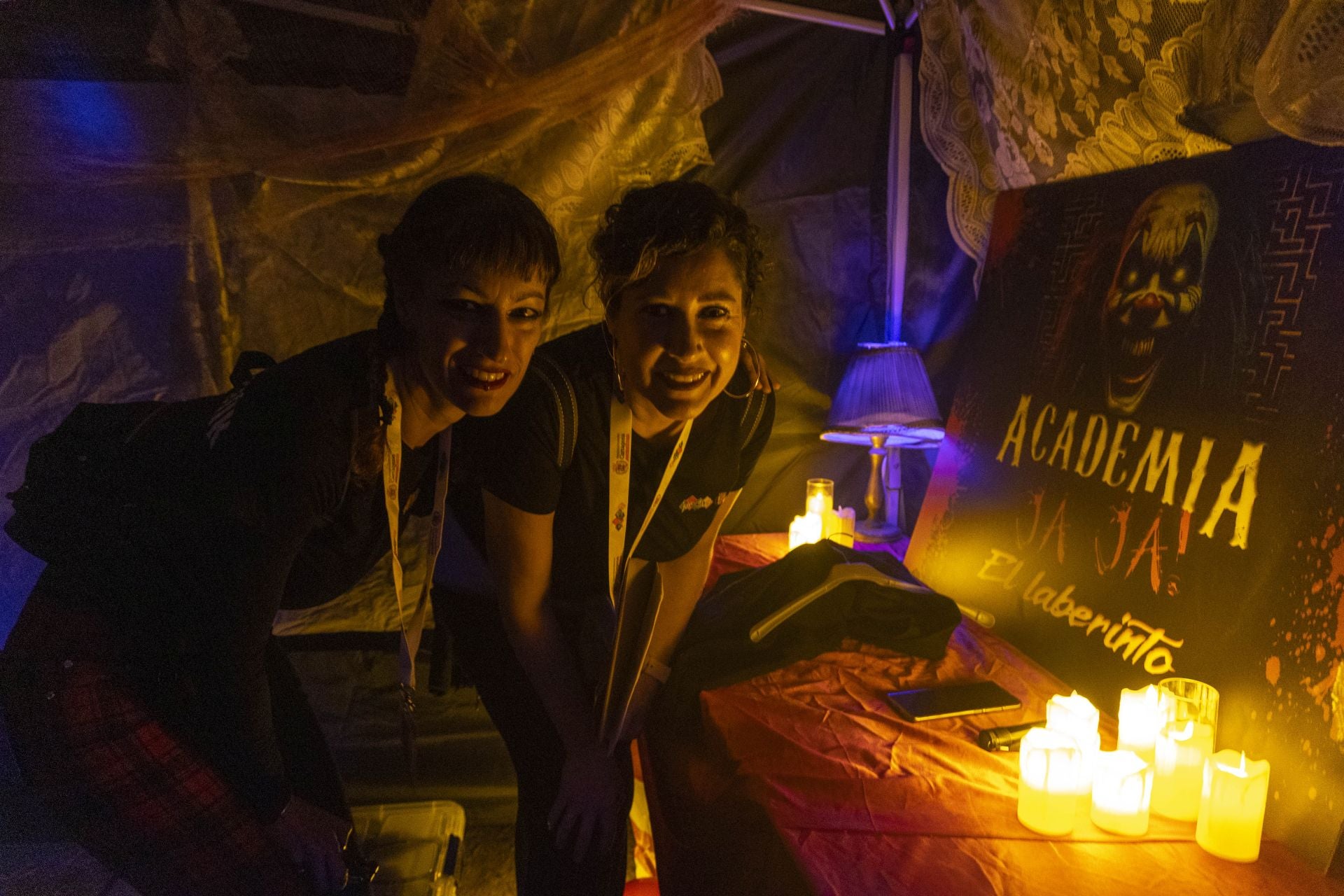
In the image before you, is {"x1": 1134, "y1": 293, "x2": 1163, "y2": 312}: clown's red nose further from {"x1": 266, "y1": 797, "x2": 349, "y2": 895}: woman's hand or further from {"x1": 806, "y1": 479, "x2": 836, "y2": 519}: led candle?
{"x1": 266, "y1": 797, "x2": 349, "y2": 895}: woman's hand

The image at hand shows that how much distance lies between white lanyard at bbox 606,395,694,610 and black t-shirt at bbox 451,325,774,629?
0.02m

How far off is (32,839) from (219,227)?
2.02 metres

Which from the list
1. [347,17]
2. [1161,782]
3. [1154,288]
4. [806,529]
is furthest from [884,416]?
[347,17]

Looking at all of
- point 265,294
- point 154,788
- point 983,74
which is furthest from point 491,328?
point 983,74

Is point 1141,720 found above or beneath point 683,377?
beneath

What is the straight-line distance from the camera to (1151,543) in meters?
1.51

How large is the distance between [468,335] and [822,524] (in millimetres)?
1486

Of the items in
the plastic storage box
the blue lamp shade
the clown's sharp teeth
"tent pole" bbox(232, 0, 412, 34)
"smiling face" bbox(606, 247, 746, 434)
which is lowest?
the plastic storage box

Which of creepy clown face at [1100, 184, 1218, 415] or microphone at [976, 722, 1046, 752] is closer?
microphone at [976, 722, 1046, 752]

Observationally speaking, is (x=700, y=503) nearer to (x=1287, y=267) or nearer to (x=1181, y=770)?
(x=1181, y=770)

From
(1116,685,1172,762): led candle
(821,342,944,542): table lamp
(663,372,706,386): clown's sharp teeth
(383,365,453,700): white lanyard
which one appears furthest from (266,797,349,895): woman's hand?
(821,342,944,542): table lamp

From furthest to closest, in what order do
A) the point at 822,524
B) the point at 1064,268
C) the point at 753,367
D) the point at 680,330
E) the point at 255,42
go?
the point at 822,524 < the point at 255,42 < the point at 1064,268 < the point at 753,367 < the point at 680,330

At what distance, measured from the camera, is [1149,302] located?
1.61 meters

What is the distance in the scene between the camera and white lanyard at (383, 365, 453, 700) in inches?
49.3
